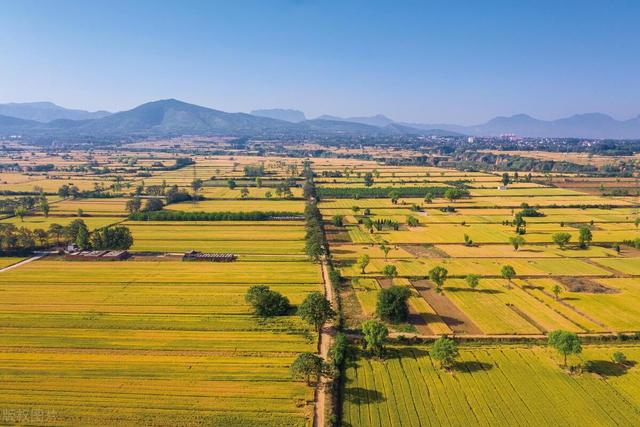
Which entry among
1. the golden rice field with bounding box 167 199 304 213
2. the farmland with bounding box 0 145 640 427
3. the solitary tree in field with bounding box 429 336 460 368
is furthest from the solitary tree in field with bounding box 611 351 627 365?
the golden rice field with bounding box 167 199 304 213

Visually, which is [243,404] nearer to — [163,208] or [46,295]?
[46,295]

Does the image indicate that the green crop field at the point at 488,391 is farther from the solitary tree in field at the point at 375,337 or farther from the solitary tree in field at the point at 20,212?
the solitary tree in field at the point at 20,212

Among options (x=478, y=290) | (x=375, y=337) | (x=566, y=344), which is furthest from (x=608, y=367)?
(x=375, y=337)

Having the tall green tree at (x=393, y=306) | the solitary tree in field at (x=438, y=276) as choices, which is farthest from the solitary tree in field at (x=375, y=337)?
the solitary tree in field at (x=438, y=276)

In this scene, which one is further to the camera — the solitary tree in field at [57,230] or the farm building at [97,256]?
the solitary tree in field at [57,230]

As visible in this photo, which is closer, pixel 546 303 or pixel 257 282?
pixel 546 303

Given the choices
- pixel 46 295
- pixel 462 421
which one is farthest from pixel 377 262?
pixel 46 295

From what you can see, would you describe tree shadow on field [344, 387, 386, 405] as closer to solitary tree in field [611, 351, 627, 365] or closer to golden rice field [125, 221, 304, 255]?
solitary tree in field [611, 351, 627, 365]
